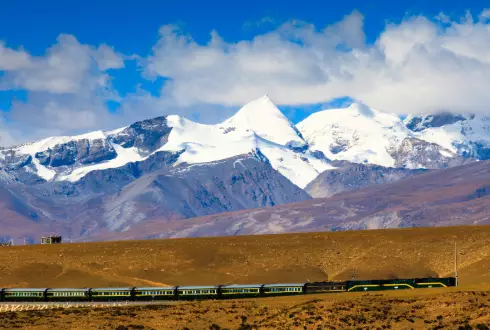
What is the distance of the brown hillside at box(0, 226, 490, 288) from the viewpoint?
170 m

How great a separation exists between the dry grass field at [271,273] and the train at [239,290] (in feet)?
20.4

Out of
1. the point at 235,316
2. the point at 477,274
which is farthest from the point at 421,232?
the point at 235,316

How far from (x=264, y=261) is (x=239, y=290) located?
5797 centimetres

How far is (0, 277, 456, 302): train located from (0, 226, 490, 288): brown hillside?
3706 centimetres

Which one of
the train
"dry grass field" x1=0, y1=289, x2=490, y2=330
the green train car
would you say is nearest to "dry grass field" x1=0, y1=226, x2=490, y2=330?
"dry grass field" x1=0, y1=289, x2=490, y2=330

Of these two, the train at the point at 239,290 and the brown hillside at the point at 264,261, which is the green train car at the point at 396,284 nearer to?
the train at the point at 239,290

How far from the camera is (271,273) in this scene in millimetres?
173625

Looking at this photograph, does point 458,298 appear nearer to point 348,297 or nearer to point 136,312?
point 348,297

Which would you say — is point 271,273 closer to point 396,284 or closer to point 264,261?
point 264,261

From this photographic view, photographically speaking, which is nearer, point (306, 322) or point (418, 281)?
point (306, 322)

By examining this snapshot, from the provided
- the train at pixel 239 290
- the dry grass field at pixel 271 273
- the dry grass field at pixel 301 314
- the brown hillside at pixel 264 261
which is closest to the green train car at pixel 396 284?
the train at pixel 239 290

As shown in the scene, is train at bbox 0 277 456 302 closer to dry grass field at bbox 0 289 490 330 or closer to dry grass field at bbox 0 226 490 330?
dry grass field at bbox 0 226 490 330

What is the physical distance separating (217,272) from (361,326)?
85.7 m

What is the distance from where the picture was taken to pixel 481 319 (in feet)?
291
